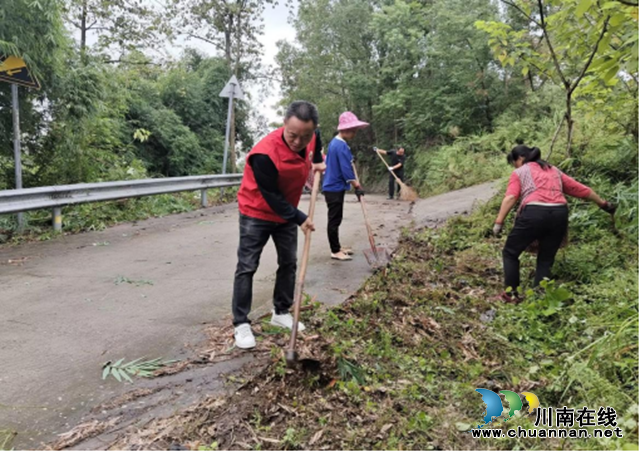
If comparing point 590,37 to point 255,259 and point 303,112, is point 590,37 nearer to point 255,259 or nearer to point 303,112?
point 303,112

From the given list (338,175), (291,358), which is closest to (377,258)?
(338,175)

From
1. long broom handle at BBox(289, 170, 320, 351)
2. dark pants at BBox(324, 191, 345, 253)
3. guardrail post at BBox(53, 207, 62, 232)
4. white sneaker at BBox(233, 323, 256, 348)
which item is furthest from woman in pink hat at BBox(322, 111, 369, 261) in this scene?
guardrail post at BBox(53, 207, 62, 232)

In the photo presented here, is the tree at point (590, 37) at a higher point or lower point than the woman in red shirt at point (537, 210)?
higher

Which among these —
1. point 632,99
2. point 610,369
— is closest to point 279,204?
point 610,369

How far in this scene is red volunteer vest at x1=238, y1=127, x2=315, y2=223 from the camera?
339 cm

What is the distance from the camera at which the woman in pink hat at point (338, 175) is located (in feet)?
19.5

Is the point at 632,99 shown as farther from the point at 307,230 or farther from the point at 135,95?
the point at 135,95

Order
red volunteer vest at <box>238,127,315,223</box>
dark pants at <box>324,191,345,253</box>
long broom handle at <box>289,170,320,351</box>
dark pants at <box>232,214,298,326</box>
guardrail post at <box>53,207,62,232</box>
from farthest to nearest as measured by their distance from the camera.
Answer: guardrail post at <box>53,207,62,232</box>, dark pants at <box>324,191,345,253</box>, dark pants at <box>232,214,298,326</box>, red volunteer vest at <box>238,127,315,223</box>, long broom handle at <box>289,170,320,351</box>

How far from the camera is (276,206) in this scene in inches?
134

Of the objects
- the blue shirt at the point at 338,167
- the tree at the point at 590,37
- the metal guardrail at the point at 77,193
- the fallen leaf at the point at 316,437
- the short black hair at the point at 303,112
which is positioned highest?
the tree at the point at 590,37

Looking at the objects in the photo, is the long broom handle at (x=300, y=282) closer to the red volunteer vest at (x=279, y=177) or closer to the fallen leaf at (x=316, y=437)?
the red volunteer vest at (x=279, y=177)

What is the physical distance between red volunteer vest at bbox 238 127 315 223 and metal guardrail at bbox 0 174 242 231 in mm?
4489

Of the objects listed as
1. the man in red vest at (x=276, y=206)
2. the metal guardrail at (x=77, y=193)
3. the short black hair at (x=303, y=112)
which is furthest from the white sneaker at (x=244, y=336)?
the metal guardrail at (x=77, y=193)

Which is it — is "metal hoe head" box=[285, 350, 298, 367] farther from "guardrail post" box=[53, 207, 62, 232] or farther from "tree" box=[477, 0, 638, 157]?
A: "guardrail post" box=[53, 207, 62, 232]
